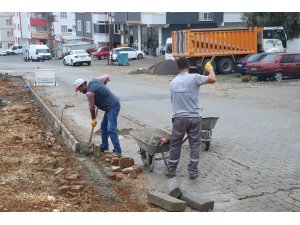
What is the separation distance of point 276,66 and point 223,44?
521cm

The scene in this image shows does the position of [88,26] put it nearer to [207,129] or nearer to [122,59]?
[122,59]

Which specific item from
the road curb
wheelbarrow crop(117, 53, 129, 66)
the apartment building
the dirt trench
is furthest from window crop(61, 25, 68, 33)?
the dirt trench

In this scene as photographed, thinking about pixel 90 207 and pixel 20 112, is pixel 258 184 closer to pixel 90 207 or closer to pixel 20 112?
pixel 90 207

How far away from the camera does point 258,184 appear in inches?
244

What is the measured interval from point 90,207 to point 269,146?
4466 mm

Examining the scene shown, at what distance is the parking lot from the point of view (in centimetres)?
586

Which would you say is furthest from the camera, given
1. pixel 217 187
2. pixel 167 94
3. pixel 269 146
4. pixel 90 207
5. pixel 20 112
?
pixel 167 94

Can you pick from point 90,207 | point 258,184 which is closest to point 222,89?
point 258,184

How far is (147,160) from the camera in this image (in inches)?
284

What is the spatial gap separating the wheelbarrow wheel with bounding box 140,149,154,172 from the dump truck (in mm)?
18100

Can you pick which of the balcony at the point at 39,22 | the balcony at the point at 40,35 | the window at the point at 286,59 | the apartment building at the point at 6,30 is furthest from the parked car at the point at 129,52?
the apartment building at the point at 6,30

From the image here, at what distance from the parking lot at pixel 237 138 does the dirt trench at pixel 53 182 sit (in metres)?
0.69

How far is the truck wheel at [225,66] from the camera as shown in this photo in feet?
86.3

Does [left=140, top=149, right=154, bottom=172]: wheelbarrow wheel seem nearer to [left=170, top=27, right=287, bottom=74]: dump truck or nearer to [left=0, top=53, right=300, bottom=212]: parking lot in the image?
[left=0, top=53, right=300, bottom=212]: parking lot
